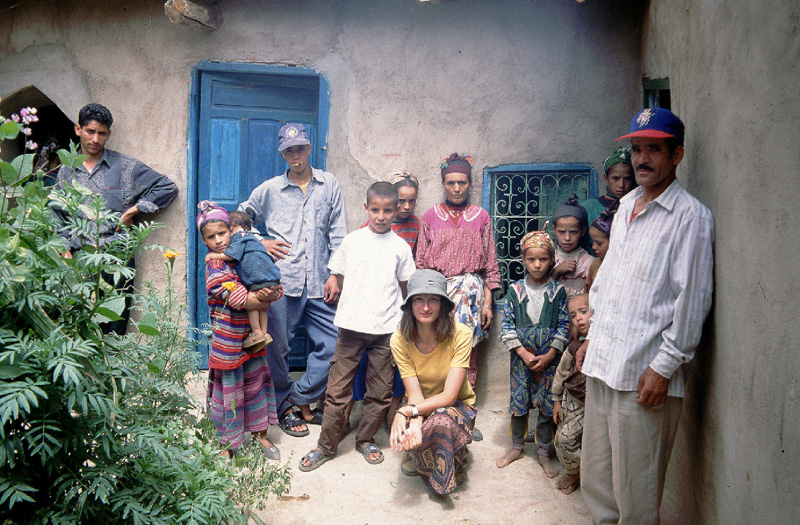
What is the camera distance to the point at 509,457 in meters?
3.71

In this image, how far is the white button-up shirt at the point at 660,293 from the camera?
2.24 m

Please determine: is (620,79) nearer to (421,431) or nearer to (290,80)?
(290,80)

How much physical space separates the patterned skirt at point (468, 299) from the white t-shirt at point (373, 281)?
0.42 metres

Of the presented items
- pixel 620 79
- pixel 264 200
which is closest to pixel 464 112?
pixel 620 79

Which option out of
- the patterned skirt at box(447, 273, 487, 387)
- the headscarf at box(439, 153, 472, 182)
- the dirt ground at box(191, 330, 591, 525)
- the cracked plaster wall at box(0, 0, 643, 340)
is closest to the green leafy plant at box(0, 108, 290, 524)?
the dirt ground at box(191, 330, 591, 525)

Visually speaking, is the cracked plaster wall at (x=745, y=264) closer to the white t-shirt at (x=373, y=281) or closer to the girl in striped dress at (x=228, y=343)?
the white t-shirt at (x=373, y=281)

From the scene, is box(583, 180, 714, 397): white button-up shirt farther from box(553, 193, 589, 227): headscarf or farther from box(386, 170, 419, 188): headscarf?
box(386, 170, 419, 188): headscarf

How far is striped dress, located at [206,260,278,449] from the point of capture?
343 cm

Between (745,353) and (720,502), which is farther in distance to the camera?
(720,502)

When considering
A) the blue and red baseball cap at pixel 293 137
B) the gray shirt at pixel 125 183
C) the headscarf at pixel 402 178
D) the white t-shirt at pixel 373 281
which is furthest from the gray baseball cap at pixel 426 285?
the gray shirt at pixel 125 183

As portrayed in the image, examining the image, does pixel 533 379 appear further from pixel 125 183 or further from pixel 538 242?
pixel 125 183

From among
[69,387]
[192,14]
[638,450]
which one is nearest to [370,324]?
[638,450]

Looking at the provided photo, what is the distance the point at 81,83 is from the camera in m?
4.82

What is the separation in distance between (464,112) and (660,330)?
3.01 meters
